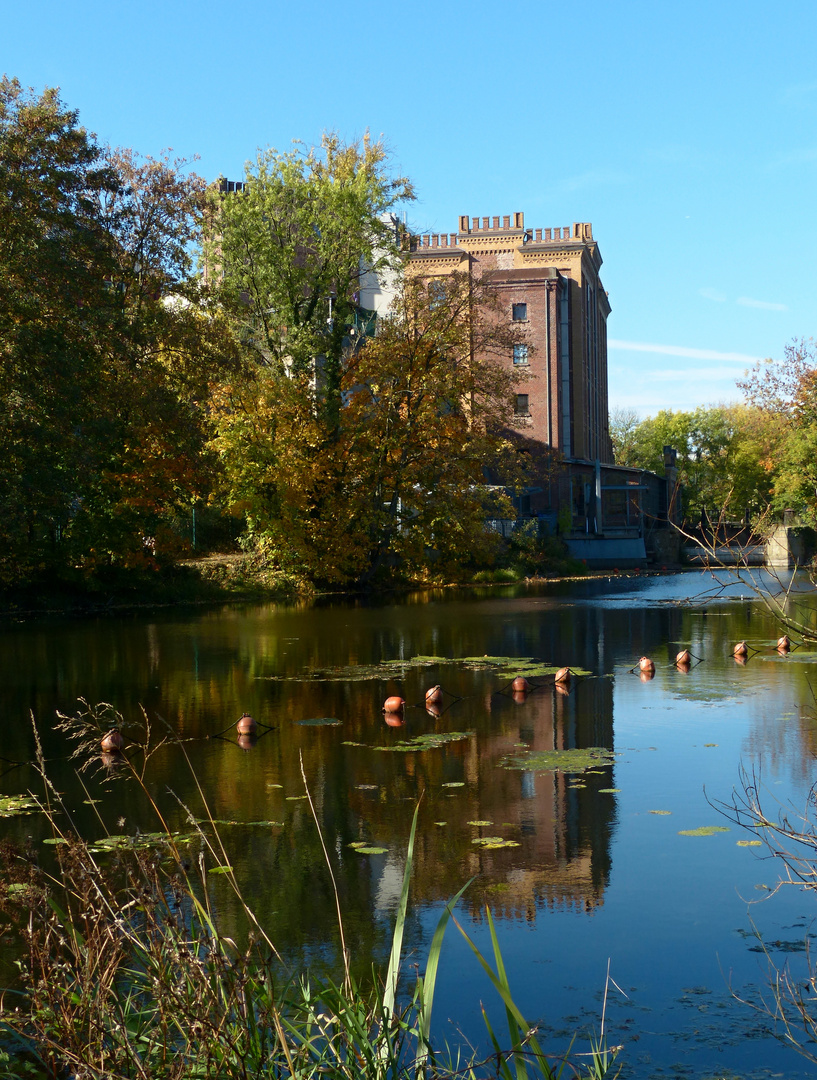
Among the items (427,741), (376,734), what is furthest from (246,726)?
(427,741)

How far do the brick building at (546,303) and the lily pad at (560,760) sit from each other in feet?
140

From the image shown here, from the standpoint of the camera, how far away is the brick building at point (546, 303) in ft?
184

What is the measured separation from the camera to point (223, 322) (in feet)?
110

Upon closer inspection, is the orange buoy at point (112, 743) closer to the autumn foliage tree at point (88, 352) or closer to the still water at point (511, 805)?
the still water at point (511, 805)

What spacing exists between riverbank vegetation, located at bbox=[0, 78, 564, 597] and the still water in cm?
Answer: 1059

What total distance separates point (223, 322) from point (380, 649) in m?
17.9

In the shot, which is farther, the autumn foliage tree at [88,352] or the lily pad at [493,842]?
the autumn foliage tree at [88,352]

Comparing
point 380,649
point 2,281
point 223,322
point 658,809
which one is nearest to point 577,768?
point 658,809

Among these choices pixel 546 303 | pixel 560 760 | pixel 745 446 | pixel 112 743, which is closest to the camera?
pixel 560 760

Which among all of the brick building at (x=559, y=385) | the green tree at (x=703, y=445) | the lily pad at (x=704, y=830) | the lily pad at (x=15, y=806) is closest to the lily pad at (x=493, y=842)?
the lily pad at (x=704, y=830)

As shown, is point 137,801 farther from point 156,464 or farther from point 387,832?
point 156,464

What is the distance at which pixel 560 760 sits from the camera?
31.7 ft

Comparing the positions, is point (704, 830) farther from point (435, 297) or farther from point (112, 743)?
point (435, 297)

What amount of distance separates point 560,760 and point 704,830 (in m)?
2.47
